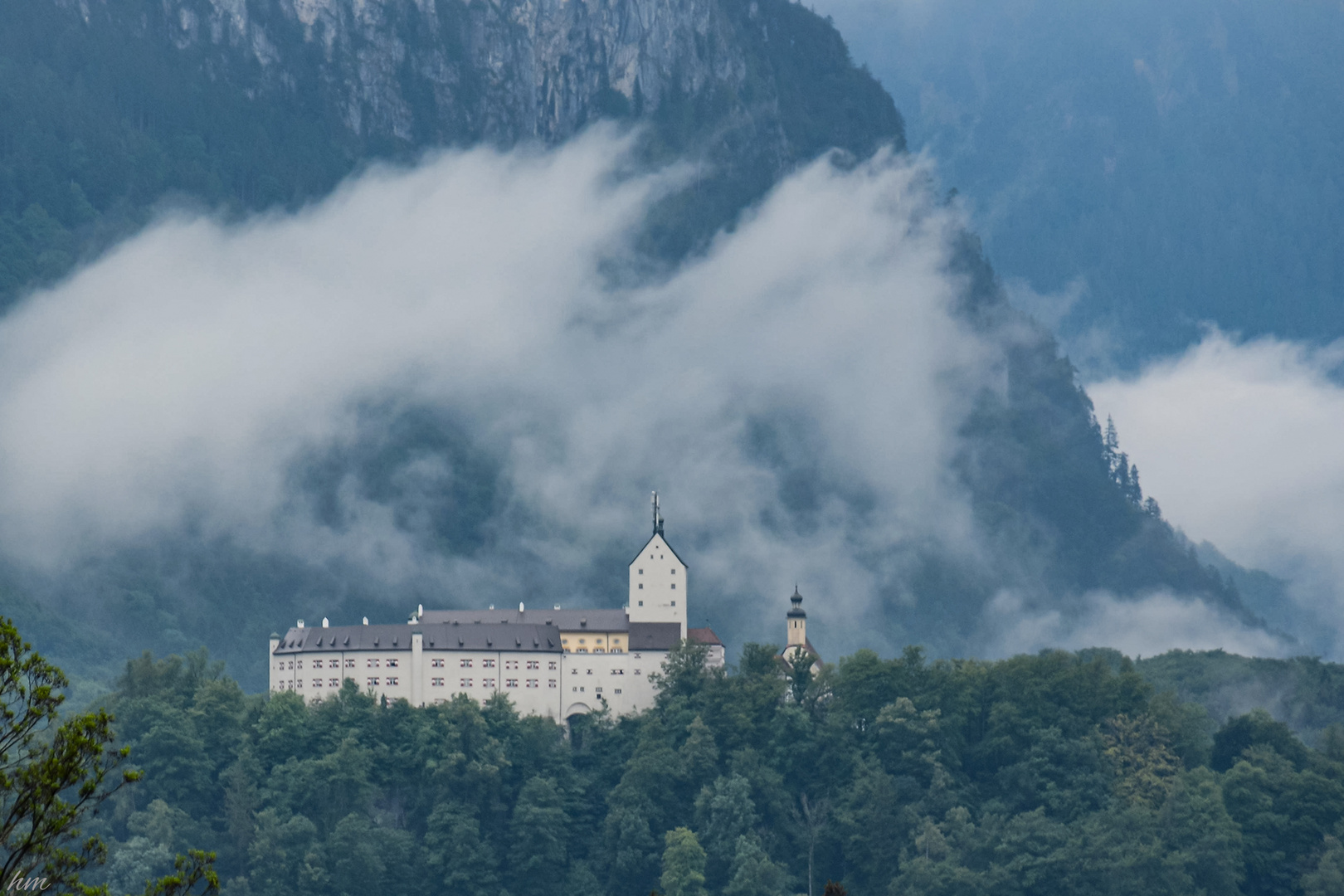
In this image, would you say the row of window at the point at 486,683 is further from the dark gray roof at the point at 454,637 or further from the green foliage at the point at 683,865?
the green foliage at the point at 683,865

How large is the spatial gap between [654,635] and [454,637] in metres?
11.4

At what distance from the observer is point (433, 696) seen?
405ft

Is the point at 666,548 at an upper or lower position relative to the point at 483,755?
upper

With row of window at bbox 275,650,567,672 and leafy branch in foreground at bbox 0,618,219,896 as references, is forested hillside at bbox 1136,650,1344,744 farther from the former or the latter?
leafy branch in foreground at bbox 0,618,219,896

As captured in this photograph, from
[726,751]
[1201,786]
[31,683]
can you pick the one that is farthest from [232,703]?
[31,683]

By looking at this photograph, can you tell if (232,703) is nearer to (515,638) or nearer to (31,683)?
(515,638)

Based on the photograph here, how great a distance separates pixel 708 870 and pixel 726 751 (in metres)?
7.40

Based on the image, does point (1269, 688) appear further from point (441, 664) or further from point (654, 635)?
point (441, 664)

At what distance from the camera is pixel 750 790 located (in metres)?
121

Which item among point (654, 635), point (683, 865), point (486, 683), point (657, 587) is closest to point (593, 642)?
point (654, 635)

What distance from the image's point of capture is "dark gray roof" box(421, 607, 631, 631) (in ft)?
412

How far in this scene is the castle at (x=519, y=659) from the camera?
124m

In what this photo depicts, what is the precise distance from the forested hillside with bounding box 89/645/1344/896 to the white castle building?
5.67 ft

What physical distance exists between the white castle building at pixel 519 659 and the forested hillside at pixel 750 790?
173cm
